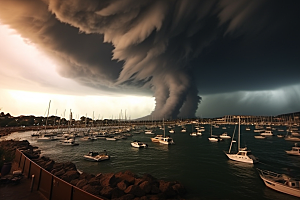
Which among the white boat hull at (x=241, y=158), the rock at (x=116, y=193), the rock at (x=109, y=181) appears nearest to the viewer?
the rock at (x=116, y=193)

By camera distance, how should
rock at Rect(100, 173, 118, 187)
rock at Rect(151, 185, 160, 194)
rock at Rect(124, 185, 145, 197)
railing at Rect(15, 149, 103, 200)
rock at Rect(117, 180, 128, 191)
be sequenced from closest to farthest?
railing at Rect(15, 149, 103, 200) → rock at Rect(124, 185, 145, 197) → rock at Rect(117, 180, 128, 191) → rock at Rect(151, 185, 160, 194) → rock at Rect(100, 173, 118, 187)

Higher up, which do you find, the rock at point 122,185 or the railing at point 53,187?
the railing at point 53,187

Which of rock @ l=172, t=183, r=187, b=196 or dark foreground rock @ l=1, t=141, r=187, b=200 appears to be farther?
rock @ l=172, t=183, r=187, b=196

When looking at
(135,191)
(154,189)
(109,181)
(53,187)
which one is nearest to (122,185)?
(109,181)

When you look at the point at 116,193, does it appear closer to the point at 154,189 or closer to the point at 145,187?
the point at 145,187

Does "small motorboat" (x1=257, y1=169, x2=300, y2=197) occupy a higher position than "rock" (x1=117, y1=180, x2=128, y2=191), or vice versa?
"rock" (x1=117, y1=180, x2=128, y2=191)

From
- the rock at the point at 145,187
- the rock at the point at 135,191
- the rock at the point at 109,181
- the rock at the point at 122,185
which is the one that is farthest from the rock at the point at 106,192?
the rock at the point at 145,187

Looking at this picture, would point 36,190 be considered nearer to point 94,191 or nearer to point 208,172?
point 94,191

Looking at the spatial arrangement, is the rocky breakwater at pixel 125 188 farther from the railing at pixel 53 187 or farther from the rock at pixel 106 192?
the railing at pixel 53 187

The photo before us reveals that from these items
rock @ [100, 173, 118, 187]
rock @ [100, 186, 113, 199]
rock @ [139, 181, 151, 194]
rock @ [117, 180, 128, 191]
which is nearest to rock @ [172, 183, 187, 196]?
rock @ [139, 181, 151, 194]

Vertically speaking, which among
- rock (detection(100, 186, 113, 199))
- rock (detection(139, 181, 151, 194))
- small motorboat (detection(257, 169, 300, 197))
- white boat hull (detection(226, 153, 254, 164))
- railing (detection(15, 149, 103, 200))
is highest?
railing (detection(15, 149, 103, 200))

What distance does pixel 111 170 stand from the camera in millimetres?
33156

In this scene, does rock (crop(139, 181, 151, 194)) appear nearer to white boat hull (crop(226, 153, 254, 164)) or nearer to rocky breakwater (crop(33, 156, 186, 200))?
rocky breakwater (crop(33, 156, 186, 200))

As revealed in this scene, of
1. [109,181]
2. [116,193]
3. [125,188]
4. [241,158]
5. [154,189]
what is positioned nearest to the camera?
[116,193]
